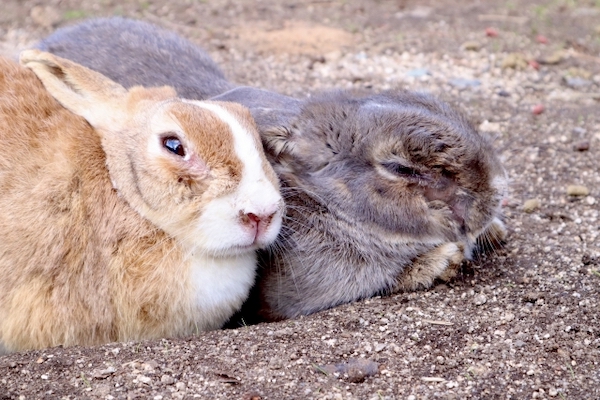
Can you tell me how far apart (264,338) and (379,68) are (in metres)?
4.77

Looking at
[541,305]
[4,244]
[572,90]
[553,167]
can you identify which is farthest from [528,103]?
[4,244]

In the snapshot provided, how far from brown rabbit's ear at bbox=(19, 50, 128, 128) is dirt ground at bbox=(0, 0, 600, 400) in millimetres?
1342

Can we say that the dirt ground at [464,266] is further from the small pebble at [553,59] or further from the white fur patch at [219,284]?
the white fur patch at [219,284]

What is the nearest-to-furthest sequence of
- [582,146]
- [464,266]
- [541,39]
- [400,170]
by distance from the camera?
1. [400,170]
2. [464,266]
3. [582,146]
4. [541,39]

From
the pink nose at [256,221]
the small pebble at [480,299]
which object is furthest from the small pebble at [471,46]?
the pink nose at [256,221]

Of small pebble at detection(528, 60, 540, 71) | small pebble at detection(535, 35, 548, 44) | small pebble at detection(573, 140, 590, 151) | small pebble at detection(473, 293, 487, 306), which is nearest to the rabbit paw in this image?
small pebble at detection(473, 293, 487, 306)

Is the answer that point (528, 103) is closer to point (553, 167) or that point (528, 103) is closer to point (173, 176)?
point (553, 167)

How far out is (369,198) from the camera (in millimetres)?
4879

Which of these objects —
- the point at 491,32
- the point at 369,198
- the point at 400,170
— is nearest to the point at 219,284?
the point at 369,198

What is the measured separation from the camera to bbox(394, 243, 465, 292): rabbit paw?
4957mm

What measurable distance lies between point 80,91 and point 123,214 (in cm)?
84

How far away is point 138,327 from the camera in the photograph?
452 cm

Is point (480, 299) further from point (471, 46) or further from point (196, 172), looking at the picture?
point (471, 46)

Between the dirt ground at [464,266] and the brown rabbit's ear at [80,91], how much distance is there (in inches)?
52.8
